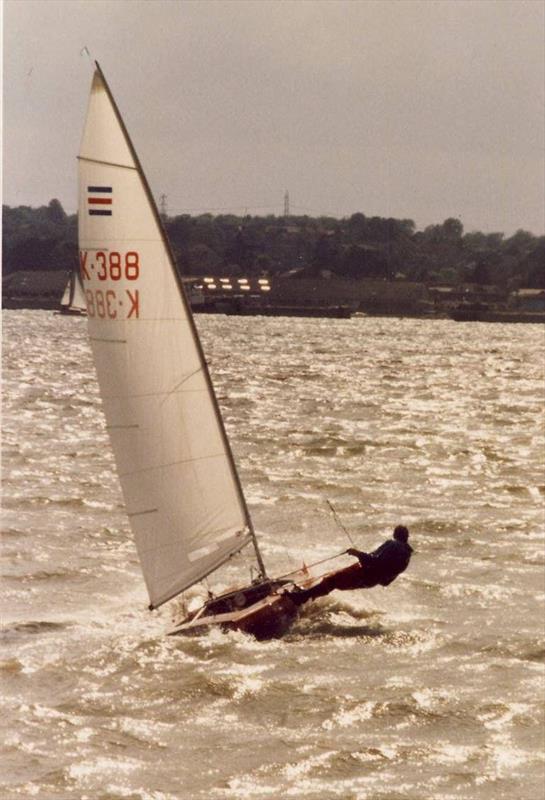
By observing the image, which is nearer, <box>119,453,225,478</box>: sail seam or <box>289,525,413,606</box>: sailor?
<box>119,453,225,478</box>: sail seam

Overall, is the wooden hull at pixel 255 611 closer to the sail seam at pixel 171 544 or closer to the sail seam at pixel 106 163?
the sail seam at pixel 171 544

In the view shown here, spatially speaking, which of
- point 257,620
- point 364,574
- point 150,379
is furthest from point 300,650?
point 150,379

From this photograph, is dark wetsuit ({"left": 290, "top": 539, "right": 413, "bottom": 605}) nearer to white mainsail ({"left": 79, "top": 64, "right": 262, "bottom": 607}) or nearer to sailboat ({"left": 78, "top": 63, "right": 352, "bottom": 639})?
sailboat ({"left": 78, "top": 63, "right": 352, "bottom": 639})

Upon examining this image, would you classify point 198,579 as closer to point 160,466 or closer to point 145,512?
point 145,512

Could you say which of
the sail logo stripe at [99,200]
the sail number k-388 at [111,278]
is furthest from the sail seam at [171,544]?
the sail logo stripe at [99,200]

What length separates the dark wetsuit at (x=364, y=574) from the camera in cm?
1602

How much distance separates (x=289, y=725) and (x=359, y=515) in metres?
11.4

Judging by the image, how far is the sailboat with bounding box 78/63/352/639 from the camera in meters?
14.8

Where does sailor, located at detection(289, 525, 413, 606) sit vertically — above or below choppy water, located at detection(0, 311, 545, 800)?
above

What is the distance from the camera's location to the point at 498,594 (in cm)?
1848

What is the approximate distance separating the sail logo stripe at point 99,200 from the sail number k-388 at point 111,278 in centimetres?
38

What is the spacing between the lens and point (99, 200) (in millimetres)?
14758

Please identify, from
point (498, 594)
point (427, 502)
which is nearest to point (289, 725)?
point (498, 594)

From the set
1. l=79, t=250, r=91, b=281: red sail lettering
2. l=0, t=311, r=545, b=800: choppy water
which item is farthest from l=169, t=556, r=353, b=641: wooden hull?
l=79, t=250, r=91, b=281: red sail lettering
